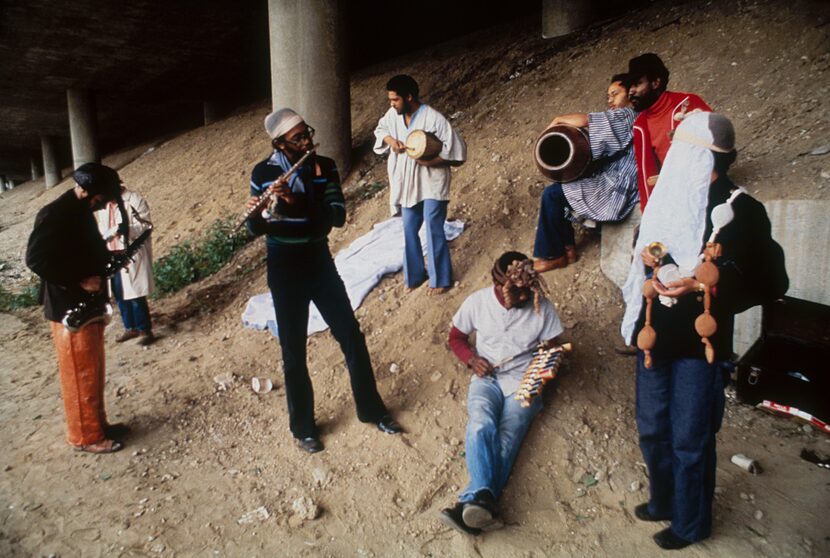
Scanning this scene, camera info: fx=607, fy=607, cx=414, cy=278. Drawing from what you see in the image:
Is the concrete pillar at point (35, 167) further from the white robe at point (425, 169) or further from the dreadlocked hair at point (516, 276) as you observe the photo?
the dreadlocked hair at point (516, 276)

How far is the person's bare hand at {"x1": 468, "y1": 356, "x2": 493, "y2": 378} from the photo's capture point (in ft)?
12.2

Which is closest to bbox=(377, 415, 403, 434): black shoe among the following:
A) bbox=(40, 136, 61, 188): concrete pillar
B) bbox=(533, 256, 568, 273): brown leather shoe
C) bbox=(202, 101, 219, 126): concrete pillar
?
bbox=(533, 256, 568, 273): brown leather shoe

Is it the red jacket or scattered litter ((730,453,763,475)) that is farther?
the red jacket

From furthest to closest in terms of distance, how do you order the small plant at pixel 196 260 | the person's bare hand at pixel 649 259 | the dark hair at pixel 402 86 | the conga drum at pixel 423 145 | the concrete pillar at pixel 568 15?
1. the concrete pillar at pixel 568 15
2. the small plant at pixel 196 260
3. the dark hair at pixel 402 86
4. the conga drum at pixel 423 145
5. the person's bare hand at pixel 649 259

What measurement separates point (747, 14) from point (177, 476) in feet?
24.8

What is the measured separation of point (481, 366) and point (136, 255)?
3.71m

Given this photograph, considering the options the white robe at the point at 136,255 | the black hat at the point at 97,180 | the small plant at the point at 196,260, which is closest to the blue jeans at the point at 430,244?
the black hat at the point at 97,180

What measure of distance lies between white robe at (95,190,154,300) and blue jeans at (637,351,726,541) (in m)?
4.63

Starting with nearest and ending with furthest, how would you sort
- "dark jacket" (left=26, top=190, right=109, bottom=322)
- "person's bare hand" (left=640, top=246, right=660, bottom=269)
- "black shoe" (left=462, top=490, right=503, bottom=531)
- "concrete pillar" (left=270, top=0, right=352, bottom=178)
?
"person's bare hand" (left=640, top=246, right=660, bottom=269) < "black shoe" (left=462, top=490, right=503, bottom=531) < "dark jacket" (left=26, top=190, right=109, bottom=322) < "concrete pillar" (left=270, top=0, right=352, bottom=178)

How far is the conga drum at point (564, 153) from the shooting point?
441cm

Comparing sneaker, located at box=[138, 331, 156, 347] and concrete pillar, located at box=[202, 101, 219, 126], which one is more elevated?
concrete pillar, located at box=[202, 101, 219, 126]

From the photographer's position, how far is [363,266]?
599 centimetres

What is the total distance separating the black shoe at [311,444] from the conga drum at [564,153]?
2539 mm

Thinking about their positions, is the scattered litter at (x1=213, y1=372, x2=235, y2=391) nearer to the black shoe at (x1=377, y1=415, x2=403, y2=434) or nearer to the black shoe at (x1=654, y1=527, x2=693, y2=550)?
the black shoe at (x1=377, y1=415, x2=403, y2=434)
